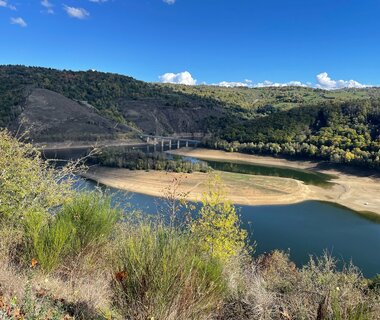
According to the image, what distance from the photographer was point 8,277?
182 inches

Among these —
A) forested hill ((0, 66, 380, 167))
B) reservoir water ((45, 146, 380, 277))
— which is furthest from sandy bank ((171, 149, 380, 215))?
forested hill ((0, 66, 380, 167))

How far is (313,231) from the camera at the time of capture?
3112 cm

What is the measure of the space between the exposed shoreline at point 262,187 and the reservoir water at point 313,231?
6.95 feet

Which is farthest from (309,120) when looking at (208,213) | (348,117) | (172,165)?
(208,213)

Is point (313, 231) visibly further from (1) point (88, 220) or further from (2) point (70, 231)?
(2) point (70, 231)

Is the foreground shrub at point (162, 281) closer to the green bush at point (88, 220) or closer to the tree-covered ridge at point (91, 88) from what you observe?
the green bush at point (88, 220)

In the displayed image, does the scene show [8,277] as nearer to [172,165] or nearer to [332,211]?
[332,211]

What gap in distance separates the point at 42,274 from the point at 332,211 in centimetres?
3748

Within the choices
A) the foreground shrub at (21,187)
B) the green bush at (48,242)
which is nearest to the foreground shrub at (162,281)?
the green bush at (48,242)

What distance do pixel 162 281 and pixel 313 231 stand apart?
97.6 ft

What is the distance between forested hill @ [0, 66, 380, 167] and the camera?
7400 centimetres

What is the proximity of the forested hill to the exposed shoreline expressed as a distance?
9079 mm

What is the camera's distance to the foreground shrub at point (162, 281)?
3.79m

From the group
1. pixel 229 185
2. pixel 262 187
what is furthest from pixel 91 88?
pixel 262 187
